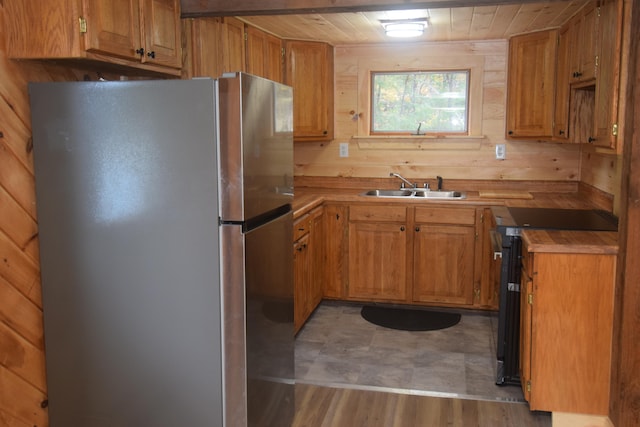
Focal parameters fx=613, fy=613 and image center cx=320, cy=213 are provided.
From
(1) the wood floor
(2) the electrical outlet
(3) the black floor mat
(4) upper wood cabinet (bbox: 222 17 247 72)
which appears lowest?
(1) the wood floor

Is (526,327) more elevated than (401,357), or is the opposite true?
(526,327)

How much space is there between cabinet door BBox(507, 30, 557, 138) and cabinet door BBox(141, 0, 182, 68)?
8.54 feet

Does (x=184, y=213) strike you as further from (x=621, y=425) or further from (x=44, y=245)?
(x=621, y=425)

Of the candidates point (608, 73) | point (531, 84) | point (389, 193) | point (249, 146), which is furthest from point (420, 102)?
point (249, 146)

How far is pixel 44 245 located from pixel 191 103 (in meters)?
0.80

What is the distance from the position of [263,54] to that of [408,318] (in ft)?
6.99

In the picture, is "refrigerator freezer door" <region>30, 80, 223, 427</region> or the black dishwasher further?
the black dishwasher

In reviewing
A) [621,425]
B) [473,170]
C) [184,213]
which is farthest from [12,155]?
[473,170]

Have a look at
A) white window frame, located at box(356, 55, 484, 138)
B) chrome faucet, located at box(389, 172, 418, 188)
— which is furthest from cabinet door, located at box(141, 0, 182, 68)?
chrome faucet, located at box(389, 172, 418, 188)

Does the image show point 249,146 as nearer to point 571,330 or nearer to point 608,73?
point 571,330

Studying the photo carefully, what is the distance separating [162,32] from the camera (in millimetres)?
2682

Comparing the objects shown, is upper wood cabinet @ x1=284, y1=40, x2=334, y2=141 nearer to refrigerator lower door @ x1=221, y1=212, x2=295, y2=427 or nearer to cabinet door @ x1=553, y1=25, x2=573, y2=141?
cabinet door @ x1=553, y1=25, x2=573, y2=141

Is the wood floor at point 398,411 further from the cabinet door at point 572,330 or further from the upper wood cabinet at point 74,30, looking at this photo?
the upper wood cabinet at point 74,30

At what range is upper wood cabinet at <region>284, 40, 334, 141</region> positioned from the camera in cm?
468
